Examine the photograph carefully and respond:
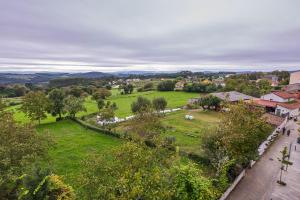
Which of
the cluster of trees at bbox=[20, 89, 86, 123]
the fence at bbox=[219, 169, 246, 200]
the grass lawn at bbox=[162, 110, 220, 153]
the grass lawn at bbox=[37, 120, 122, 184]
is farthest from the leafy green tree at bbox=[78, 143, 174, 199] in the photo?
the cluster of trees at bbox=[20, 89, 86, 123]

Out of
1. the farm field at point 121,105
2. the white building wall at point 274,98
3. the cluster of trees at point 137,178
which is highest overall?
the cluster of trees at point 137,178

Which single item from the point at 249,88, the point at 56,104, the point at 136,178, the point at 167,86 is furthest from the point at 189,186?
the point at 167,86

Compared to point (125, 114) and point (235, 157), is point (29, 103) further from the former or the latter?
point (235, 157)

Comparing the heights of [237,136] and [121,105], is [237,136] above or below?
above

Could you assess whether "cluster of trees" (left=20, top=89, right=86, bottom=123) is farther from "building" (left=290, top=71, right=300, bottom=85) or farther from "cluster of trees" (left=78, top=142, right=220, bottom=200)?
"building" (left=290, top=71, right=300, bottom=85)

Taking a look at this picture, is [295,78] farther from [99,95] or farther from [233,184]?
[233,184]

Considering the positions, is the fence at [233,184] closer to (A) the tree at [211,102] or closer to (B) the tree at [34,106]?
(A) the tree at [211,102]

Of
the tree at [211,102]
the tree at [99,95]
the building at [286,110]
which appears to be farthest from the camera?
the tree at [99,95]

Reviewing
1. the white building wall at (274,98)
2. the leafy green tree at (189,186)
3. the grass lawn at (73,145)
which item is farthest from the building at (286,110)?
the leafy green tree at (189,186)
